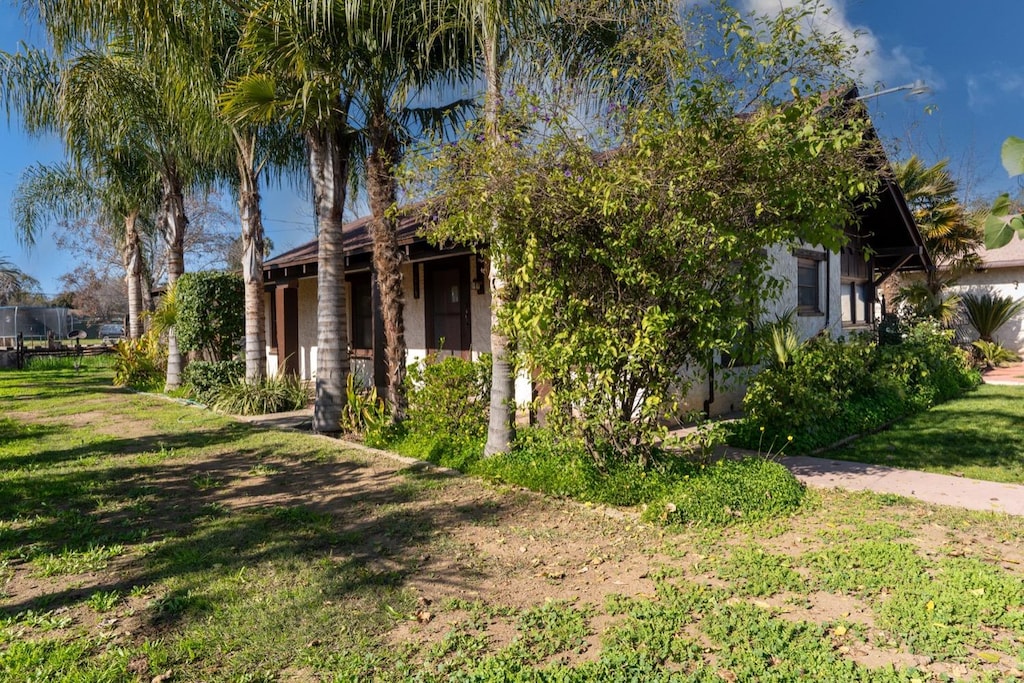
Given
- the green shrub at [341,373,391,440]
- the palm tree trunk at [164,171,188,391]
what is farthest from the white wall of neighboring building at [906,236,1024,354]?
the palm tree trunk at [164,171,188,391]

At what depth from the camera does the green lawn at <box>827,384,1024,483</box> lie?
686 centimetres

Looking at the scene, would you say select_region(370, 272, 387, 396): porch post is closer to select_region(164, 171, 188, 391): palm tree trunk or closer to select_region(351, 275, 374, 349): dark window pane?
select_region(351, 275, 374, 349): dark window pane

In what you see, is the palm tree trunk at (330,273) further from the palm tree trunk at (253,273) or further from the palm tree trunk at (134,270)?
the palm tree trunk at (134,270)

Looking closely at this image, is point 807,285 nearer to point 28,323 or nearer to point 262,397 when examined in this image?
point 262,397

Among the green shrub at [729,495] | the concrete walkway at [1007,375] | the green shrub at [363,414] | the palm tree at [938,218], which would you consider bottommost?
the green shrub at [729,495]

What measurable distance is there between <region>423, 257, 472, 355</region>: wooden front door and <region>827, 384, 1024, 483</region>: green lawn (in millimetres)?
Answer: 6197

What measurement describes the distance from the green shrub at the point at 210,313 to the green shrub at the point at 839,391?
10.2 m

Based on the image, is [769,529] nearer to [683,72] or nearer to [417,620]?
[417,620]

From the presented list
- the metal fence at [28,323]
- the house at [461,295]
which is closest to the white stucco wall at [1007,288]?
the house at [461,295]

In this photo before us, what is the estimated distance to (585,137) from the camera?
17.8 ft

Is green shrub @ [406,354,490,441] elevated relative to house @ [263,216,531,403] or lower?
lower

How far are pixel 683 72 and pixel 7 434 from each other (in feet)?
34.5

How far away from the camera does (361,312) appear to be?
1404 centimetres

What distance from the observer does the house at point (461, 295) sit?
34.1 feet
